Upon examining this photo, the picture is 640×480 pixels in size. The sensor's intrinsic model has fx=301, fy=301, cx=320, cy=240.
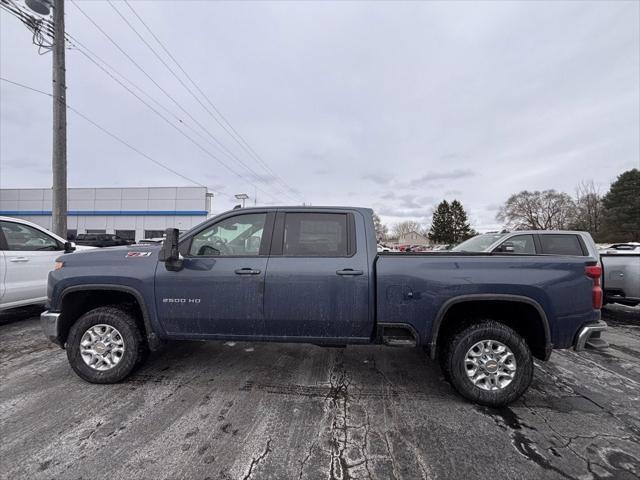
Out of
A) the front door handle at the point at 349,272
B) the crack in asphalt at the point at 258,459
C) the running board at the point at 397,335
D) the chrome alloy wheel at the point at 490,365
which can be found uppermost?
the front door handle at the point at 349,272

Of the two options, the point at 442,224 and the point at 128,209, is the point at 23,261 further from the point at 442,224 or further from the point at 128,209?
the point at 442,224

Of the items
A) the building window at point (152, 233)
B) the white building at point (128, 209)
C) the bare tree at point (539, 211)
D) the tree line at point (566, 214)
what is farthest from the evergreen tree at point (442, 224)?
the building window at point (152, 233)

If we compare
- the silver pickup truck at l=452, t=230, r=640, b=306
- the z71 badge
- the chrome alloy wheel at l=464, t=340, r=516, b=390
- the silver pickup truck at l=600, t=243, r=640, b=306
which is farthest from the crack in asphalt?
the silver pickup truck at l=600, t=243, r=640, b=306

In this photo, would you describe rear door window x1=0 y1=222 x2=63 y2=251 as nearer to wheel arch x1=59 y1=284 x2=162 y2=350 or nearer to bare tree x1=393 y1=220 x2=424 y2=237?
wheel arch x1=59 y1=284 x2=162 y2=350

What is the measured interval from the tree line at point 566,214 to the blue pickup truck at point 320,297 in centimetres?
5477

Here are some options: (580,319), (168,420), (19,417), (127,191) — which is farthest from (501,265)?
(127,191)

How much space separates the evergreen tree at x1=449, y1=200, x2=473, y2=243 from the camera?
6856cm

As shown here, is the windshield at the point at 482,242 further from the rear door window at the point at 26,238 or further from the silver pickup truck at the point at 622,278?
the rear door window at the point at 26,238

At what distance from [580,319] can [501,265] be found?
0.91 m

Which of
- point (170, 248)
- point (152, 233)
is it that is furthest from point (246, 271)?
point (152, 233)

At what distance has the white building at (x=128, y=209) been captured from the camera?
32062 mm

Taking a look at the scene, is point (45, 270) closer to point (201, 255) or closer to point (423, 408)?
point (201, 255)

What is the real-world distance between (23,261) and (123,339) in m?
3.58

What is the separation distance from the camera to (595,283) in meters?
2.92
